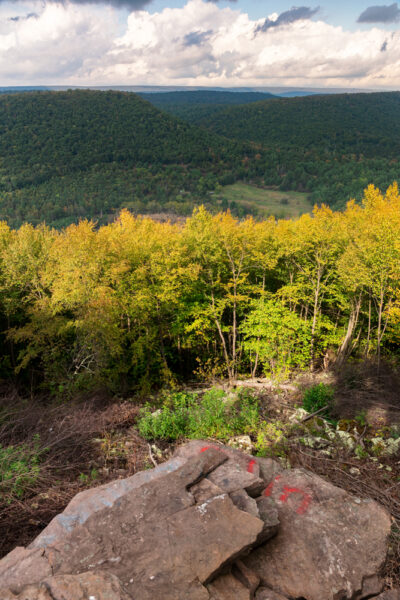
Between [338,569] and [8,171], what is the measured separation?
441 ft

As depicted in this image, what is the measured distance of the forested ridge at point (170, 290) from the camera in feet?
53.9

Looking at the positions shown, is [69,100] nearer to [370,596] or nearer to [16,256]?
[16,256]

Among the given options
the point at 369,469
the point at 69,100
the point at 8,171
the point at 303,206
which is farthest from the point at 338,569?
the point at 69,100

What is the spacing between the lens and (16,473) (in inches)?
231

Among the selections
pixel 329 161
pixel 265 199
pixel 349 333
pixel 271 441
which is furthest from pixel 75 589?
pixel 329 161

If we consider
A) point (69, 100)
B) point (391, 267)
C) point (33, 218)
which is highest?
point (69, 100)

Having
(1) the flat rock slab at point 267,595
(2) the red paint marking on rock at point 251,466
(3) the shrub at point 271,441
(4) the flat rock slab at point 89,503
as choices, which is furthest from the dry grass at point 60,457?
(1) the flat rock slab at point 267,595

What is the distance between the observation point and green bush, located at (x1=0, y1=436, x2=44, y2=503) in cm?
556

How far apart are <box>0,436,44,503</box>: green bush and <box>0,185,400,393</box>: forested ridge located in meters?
8.89

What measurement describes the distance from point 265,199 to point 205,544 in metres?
121

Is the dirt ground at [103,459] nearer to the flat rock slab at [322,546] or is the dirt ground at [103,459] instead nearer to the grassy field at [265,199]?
the flat rock slab at [322,546]

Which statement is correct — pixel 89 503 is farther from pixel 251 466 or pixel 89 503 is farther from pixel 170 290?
→ pixel 170 290

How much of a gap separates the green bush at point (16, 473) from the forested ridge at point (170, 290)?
350 inches

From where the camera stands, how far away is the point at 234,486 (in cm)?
446
